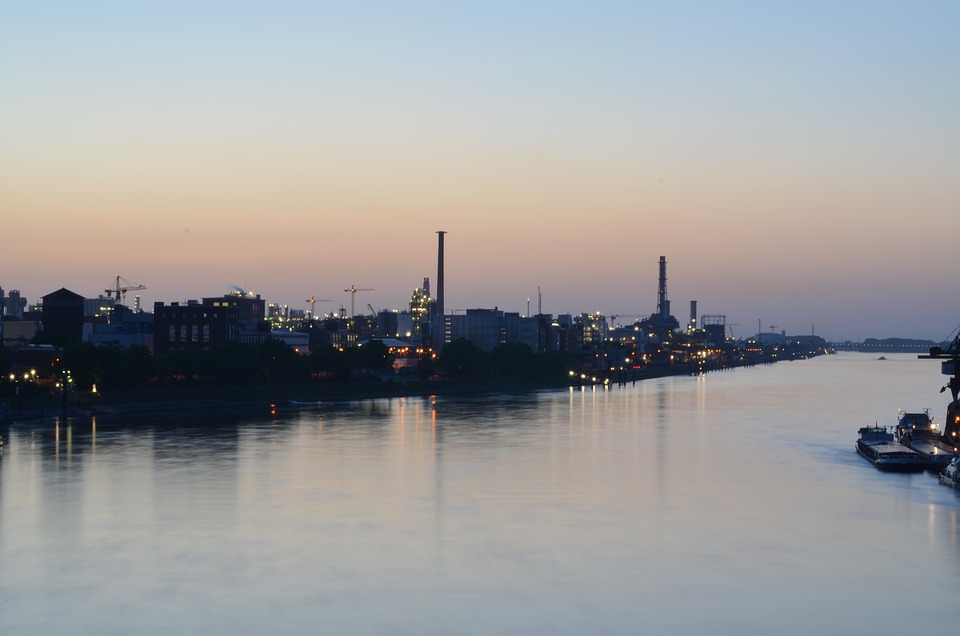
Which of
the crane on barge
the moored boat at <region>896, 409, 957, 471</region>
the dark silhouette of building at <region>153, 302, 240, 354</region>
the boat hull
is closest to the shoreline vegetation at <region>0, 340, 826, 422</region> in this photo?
the dark silhouette of building at <region>153, 302, 240, 354</region>

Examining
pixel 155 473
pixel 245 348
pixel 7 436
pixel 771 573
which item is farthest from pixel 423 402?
pixel 771 573

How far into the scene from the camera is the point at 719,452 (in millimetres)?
84438

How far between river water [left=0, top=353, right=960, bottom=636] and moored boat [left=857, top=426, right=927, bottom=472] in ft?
4.49

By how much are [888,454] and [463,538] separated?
39.9 meters

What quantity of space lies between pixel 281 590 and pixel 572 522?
58.8ft

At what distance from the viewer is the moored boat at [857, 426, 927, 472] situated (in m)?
72.6

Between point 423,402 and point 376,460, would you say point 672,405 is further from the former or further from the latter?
point 376,460

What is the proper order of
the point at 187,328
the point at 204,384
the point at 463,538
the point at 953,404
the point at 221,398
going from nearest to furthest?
the point at 463,538 < the point at 953,404 < the point at 221,398 < the point at 204,384 < the point at 187,328

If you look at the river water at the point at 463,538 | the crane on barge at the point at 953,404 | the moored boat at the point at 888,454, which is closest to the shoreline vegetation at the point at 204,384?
the river water at the point at 463,538

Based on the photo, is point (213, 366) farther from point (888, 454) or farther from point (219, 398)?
point (888, 454)

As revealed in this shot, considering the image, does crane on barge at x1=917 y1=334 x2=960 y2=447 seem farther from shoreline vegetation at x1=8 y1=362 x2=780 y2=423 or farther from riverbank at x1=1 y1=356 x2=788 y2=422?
riverbank at x1=1 y1=356 x2=788 y2=422

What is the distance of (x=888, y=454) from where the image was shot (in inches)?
2901

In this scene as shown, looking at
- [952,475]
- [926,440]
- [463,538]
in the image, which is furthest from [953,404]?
[463,538]

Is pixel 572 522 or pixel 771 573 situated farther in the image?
pixel 572 522
